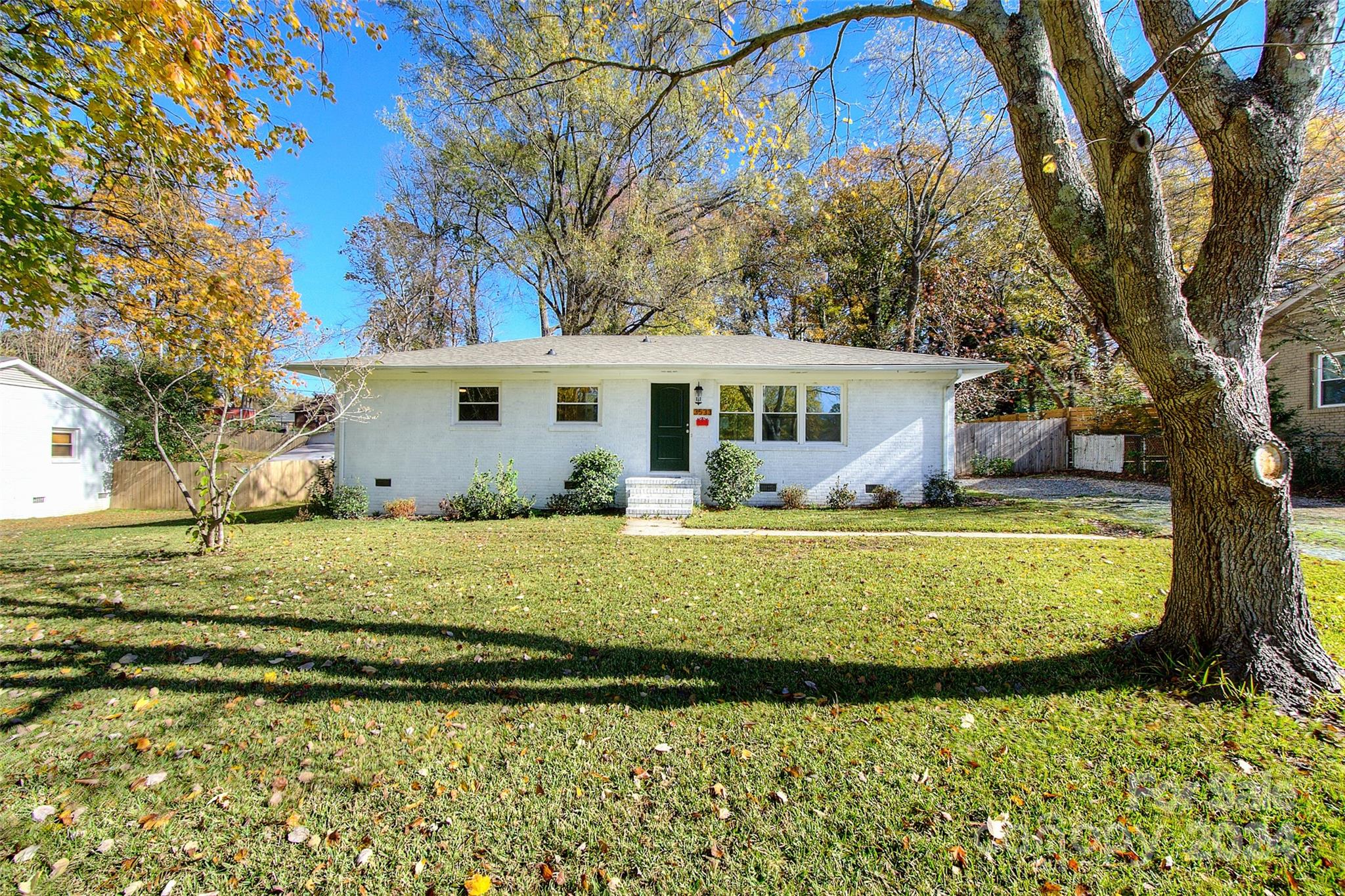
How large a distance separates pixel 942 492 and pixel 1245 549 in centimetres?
833

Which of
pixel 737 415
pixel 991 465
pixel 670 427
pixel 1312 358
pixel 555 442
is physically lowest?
pixel 991 465

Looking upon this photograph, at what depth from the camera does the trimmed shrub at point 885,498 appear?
1132cm

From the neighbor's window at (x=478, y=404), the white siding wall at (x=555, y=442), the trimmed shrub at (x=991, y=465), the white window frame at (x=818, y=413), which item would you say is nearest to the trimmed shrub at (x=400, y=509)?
the white siding wall at (x=555, y=442)

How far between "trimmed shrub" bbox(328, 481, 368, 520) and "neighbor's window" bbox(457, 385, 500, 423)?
2514 millimetres

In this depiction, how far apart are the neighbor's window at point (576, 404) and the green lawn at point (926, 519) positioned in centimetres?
335

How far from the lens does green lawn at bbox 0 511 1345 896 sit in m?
2.12

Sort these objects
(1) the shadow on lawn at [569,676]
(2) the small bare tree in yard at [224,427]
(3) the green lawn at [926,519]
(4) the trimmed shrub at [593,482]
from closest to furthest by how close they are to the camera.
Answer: (1) the shadow on lawn at [569,676], (2) the small bare tree in yard at [224,427], (3) the green lawn at [926,519], (4) the trimmed shrub at [593,482]

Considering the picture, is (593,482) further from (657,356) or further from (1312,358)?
(1312,358)

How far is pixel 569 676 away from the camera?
12.0 feet

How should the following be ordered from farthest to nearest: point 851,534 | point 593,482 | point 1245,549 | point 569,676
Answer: point 593,482, point 851,534, point 569,676, point 1245,549

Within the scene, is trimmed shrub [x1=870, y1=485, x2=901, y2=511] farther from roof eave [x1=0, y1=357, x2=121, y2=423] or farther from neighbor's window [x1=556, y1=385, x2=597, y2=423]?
roof eave [x1=0, y1=357, x2=121, y2=423]

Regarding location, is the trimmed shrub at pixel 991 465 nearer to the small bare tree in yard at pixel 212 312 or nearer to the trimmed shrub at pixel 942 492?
the trimmed shrub at pixel 942 492

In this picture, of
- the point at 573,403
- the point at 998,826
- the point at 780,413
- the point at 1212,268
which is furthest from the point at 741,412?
the point at 998,826

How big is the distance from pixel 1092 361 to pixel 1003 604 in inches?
740
